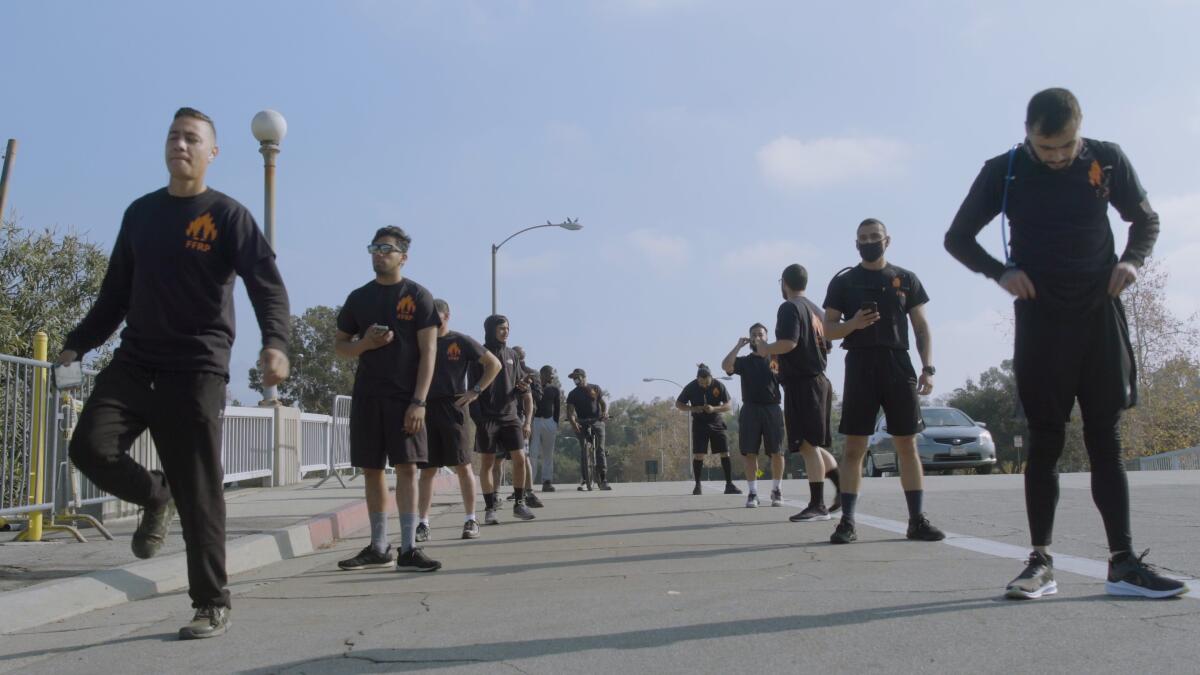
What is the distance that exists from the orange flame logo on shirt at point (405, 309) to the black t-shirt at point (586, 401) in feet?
36.8

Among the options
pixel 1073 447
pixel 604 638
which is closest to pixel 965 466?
pixel 604 638

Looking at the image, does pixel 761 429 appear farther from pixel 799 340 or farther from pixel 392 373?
pixel 392 373

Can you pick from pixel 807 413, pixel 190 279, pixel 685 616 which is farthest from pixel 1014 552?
pixel 190 279

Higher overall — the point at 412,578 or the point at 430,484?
the point at 430,484

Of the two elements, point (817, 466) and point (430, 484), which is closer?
point (430, 484)

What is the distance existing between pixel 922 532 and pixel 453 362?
3427mm

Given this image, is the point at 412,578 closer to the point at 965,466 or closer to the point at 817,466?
the point at 817,466

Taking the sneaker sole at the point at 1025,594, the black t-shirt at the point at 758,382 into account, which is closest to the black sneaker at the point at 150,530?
the sneaker sole at the point at 1025,594

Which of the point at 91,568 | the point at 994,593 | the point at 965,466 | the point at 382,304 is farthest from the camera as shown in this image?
the point at 965,466

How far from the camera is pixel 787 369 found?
878 centimetres

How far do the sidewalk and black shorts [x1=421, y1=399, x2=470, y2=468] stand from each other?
1.32 metres

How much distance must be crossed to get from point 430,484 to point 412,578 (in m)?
1.41

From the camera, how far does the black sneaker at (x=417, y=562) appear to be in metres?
6.06

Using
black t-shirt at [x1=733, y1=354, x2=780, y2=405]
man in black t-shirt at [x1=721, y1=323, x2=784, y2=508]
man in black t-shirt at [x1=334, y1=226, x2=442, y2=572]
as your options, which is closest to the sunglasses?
man in black t-shirt at [x1=334, y1=226, x2=442, y2=572]
